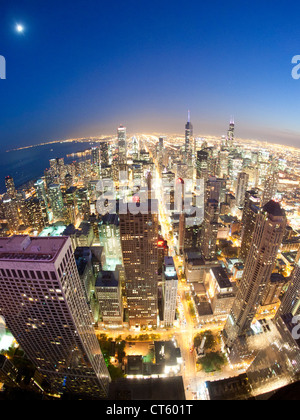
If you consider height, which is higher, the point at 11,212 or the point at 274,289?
the point at 11,212

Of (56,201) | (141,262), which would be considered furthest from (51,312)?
(56,201)

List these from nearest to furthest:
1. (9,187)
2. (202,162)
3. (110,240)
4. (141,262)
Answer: (141,262)
(110,240)
(9,187)
(202,162)

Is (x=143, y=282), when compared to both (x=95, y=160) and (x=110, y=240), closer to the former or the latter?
(x=110, y=240)

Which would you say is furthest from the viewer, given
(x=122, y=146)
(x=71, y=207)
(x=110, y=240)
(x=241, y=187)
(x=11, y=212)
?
(x=122, y=146)

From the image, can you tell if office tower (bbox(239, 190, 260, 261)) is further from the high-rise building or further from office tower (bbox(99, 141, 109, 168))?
the high-rise building

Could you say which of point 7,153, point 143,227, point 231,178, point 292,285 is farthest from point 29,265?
point 7,153

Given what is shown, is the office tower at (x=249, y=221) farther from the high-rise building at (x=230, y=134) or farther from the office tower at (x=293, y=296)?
the high-rise building at (x=230, y=134)

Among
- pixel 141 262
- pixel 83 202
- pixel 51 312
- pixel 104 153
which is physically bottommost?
pixel 83 202

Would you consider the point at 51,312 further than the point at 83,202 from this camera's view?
No
